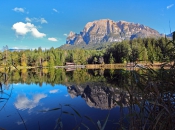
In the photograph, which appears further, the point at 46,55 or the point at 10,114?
the point at 46,55

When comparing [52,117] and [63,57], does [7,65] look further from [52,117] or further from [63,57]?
[63,57]

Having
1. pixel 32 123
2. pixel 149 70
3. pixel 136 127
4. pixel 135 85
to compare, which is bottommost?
pixel 32 123

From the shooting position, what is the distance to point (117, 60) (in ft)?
247

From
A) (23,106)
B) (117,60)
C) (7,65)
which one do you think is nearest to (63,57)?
(117,60)

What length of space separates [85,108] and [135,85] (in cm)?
900

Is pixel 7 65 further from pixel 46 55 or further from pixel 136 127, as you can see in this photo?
pixel 46 55

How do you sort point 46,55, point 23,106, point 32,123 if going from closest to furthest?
point 32,123
point 23,106
point 46,55

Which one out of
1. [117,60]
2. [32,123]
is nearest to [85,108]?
[32,123]

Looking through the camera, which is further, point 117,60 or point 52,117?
point 117,60

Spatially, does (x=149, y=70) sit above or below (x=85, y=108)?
above

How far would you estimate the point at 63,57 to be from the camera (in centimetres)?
9819

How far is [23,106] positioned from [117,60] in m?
66.7

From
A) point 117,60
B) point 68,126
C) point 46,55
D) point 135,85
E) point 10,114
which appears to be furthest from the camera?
point 46,55

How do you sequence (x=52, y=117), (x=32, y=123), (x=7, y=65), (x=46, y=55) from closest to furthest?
1. (x=7, y=65)
2. (x=32, y=123)
3. (x=52, y=117)
4. (x=46, y=55)
